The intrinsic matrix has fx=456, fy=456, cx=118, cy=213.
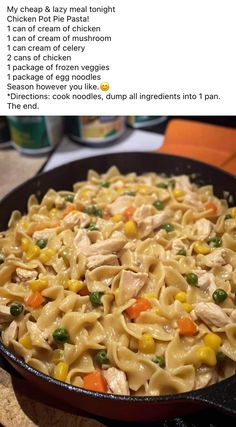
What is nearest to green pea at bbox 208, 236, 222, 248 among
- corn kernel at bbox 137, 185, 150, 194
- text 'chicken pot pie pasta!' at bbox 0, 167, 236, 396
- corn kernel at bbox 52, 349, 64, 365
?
text 'chicken pot pie pasta!' at bbox 0, 167, 236, 396

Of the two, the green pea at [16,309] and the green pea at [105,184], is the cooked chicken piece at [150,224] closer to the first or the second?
the green pea at [105,184]

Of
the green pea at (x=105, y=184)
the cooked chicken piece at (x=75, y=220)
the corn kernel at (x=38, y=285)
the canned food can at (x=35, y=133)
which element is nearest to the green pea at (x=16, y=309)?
the corn kernel at (x=38, y=285)

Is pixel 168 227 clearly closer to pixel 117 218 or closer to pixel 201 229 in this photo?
pixel 201 229

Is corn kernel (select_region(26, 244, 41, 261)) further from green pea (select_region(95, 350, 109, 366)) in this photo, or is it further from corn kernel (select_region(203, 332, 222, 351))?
corn kernel (select_region(203, 332, 222, 351))
